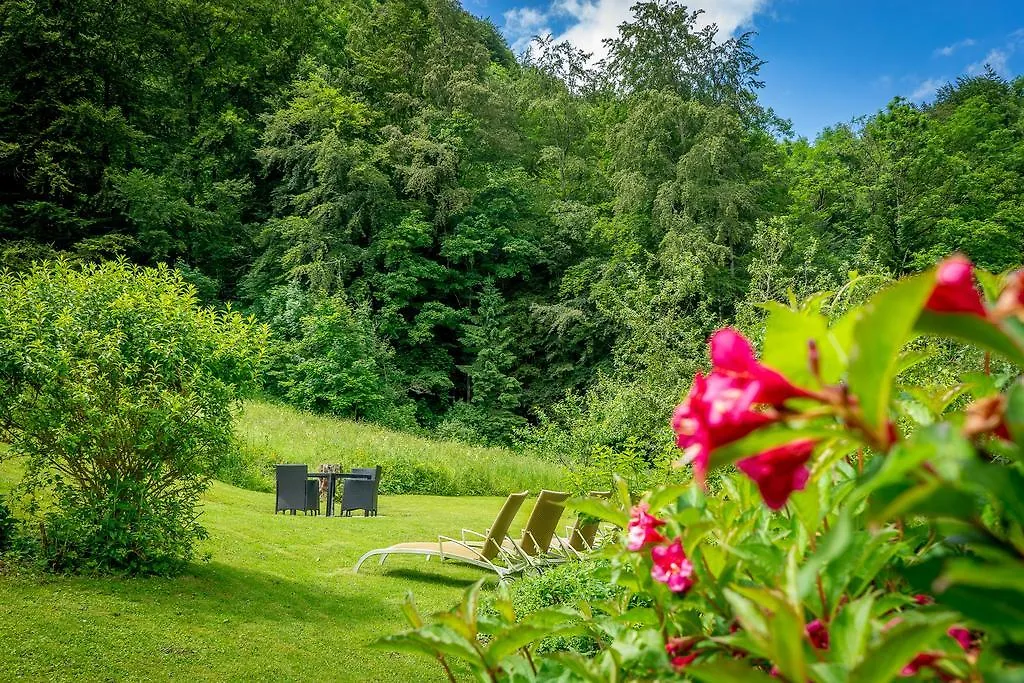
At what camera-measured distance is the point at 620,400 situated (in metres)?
13.0

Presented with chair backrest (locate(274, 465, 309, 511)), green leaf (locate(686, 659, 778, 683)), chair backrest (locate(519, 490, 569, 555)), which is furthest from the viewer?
chair backrest (locate(274, 465, 309, 511))

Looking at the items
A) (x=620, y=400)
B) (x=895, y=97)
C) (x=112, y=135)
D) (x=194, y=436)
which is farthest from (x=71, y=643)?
(x=895, y=97)

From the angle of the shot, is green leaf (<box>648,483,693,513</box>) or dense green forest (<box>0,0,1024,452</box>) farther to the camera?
dense green forest (<box>0,0,1024,452</box>)

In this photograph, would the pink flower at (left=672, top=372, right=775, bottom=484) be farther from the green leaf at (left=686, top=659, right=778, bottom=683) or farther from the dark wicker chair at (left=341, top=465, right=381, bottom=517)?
the dark wicker chair at (left=341, top=465, right=381, bottom=517)

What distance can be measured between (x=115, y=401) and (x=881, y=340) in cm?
588

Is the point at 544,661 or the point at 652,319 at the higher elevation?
the point at 652,319

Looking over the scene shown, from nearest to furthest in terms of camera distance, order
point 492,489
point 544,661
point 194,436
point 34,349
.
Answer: point 544,661 → point 34,349 → point 194,436 → point 492,489

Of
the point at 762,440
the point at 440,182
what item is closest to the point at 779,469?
the point at 762,440

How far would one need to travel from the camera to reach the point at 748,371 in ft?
1.68

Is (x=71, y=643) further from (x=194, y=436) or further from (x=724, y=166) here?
(x=724, y=166)

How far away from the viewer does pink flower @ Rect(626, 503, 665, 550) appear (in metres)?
0.99

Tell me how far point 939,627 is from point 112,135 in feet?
79.3

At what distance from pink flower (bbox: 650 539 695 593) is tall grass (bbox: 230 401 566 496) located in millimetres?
12398

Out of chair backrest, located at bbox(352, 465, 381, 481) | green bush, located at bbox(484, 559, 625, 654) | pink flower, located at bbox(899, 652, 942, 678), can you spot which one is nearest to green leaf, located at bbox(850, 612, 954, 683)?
pink flower, located at bbox(899, 652, 942, 678)
